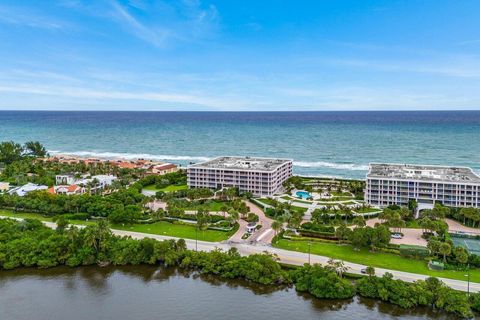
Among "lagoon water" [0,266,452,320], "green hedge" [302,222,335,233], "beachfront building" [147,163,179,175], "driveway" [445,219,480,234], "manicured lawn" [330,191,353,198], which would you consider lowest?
"lagoon water" [0,266,452,320]

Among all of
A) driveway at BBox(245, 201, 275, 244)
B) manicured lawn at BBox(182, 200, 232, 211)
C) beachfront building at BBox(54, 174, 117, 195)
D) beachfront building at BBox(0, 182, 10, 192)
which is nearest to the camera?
driveway at BBox(245, 201, 275, 244)

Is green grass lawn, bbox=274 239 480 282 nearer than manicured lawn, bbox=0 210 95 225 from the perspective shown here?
Yes

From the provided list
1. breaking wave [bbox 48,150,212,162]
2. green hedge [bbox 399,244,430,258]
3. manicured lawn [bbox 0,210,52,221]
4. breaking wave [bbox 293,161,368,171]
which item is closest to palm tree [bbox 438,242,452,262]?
green hedge [bbox 399,244,430,258]

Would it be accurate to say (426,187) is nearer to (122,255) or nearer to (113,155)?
(122,255)

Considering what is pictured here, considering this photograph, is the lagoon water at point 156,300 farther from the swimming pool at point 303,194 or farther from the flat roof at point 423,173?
the flat roof at point 423,173

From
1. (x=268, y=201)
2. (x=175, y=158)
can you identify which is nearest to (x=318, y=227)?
(x=268, y=201)

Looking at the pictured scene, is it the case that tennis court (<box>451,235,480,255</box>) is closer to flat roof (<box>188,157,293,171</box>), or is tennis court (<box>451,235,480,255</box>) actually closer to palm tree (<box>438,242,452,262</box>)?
palm tree (<box>438,242,452,262</box>)

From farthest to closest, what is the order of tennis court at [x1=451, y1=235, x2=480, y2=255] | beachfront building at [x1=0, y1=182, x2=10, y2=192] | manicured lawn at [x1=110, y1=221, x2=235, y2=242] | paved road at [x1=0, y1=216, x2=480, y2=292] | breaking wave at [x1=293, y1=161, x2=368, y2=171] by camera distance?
breaking wave at [x1=293, y1=161, x2=368, y2=171] → beachfront building at [x1=0, y1=182, x2=10, y2=192] → manicured lawn at [x1=110, y1=221, x2=235, y2=242] → tennis court at [x1=451, y1=235, x2=480, y2=255] → paved road at [x1=0, y1=216, x2=480, y2=292]
